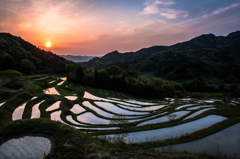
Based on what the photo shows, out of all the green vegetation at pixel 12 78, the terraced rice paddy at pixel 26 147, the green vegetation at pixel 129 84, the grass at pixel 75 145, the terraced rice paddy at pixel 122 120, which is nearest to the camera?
the grass at pixel 75 145

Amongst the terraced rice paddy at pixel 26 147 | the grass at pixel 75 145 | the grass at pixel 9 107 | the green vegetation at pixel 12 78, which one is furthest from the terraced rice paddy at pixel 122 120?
the green vegetation at pixel 12 78

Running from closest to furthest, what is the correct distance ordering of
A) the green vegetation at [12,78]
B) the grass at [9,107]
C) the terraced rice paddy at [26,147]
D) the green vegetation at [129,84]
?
the terraced rice paddy at [26,147] < the grass at [9,107] < the green vegetation at [12,78] < the green vegetation at [129,84]

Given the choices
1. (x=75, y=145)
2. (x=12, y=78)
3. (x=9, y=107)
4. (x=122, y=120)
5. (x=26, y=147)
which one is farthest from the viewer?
(x=12, y=78)

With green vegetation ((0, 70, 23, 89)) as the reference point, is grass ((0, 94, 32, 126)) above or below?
below

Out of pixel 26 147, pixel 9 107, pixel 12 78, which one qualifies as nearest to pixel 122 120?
pixel 26 147

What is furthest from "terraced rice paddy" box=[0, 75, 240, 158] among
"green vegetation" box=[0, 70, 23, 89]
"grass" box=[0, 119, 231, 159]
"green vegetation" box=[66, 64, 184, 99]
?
"green vegetation" box=[66, 64, 184, 99]

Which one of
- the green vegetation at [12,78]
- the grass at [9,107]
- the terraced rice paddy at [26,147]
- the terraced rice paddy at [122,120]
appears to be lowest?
the terraced rice paddy at [122,120]

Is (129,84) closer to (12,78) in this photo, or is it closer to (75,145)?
(12,78)

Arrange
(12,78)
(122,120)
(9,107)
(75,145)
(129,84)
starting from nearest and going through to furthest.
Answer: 1. (75,145)
2. (122,120)
3. (9,107)
4. (12,78)
5. (129,84)

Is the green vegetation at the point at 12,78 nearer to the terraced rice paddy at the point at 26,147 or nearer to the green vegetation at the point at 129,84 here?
the green vegetation at the point at 129,84

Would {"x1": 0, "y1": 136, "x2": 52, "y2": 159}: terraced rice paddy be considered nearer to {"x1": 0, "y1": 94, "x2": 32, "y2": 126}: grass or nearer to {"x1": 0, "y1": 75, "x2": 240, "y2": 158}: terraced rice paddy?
{"x1": 0, "y1": 75, "x2": 240, "y2": 158}: terraced rice paddy

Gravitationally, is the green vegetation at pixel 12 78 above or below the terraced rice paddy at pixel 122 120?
above
